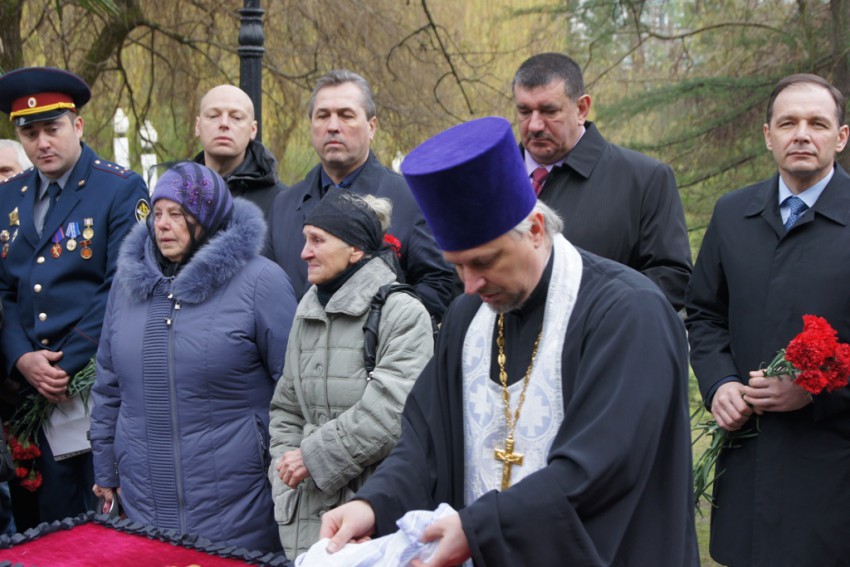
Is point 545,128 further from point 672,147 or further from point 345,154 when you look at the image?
point 672,147

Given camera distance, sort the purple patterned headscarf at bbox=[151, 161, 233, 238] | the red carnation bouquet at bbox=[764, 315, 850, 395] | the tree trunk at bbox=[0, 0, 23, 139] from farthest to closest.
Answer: the tree trunk at bbox=[0, 0, 23, 139] → the purple patterned headscarf at bbox=[151, 161, 233, 238] → the red carnation bouquet at bbox=[764, 315, 850, 395]

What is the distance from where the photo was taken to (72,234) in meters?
5.09

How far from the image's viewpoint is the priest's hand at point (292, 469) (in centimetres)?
383

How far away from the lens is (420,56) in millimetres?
8891

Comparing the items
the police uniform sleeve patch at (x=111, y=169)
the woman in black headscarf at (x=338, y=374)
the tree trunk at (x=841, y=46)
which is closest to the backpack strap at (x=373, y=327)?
the woman in black headscarf at (x=338, y=374)

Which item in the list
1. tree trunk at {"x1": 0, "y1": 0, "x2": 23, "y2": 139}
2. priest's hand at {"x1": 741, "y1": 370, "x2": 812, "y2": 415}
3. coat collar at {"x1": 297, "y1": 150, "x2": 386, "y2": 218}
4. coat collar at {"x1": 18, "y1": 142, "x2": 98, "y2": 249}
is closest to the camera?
priest's hand at {"x1": 741, "y1": 370, "x2": 812, "y2": 415}

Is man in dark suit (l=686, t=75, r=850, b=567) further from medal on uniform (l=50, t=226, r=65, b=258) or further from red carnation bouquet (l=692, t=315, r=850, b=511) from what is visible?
medal on uniform (l=50, t=226, r=65, b=258)

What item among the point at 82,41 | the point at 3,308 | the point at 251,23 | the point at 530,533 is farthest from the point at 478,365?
the point at 82,41

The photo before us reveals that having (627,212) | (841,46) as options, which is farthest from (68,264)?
(841,46)

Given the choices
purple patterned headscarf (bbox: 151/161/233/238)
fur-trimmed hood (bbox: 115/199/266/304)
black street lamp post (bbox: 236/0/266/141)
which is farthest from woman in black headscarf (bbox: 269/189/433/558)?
black street lamp post (bbox: 236/0/266/141)

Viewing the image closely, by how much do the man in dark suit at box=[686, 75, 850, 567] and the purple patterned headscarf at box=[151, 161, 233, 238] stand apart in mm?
1942

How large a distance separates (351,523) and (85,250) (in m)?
2.98

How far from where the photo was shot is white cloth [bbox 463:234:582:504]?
262 centimetres

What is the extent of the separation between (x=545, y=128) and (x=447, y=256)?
68.4 inches
